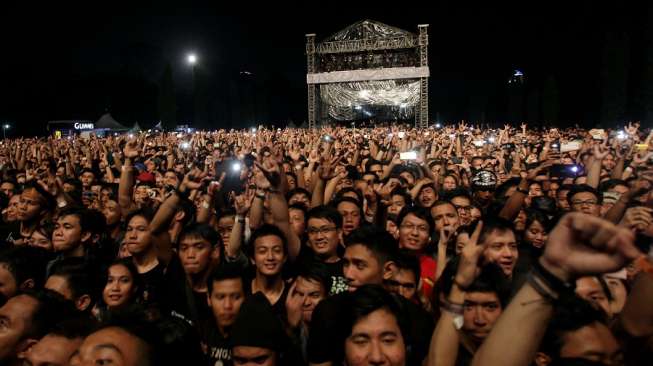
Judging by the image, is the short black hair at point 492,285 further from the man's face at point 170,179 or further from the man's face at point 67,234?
the man's face at point 170,179

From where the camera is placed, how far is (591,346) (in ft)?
7.21

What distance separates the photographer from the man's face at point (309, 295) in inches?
126

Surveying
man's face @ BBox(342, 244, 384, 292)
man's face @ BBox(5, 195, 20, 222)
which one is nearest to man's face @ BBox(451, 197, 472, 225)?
man's face @ BBox(342, 244, 384, 292)

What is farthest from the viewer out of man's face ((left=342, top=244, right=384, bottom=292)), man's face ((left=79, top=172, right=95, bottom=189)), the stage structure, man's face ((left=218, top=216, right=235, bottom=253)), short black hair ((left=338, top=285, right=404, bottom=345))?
the stage structure

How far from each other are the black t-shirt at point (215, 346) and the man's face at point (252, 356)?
461mm

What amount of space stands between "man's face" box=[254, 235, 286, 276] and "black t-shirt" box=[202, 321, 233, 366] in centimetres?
54

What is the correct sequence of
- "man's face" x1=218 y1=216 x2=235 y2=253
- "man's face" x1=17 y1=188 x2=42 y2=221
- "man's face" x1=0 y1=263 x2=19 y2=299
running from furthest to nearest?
"man's face" x1=17 y1=188 x2=42 y2=221 < "man's face" x1=218 y1=216 x2=235 y2=253 < "man's face" x1=0 y1=263 x2=19 y2=299

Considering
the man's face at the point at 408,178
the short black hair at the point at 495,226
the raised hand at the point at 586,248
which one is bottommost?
the short black hair at the point at 495,226

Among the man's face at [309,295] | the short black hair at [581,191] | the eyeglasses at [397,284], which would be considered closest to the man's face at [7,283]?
the man's face at [309,295]

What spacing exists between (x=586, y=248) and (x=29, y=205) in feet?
17.8

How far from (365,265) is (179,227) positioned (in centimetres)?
281

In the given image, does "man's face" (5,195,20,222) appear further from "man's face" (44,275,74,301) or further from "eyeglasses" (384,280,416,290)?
"eyeglasses" (384,280,416,290)

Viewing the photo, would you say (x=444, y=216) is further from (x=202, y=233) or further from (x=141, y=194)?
(x=141, y=194)

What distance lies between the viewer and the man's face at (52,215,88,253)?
15.0 feet
